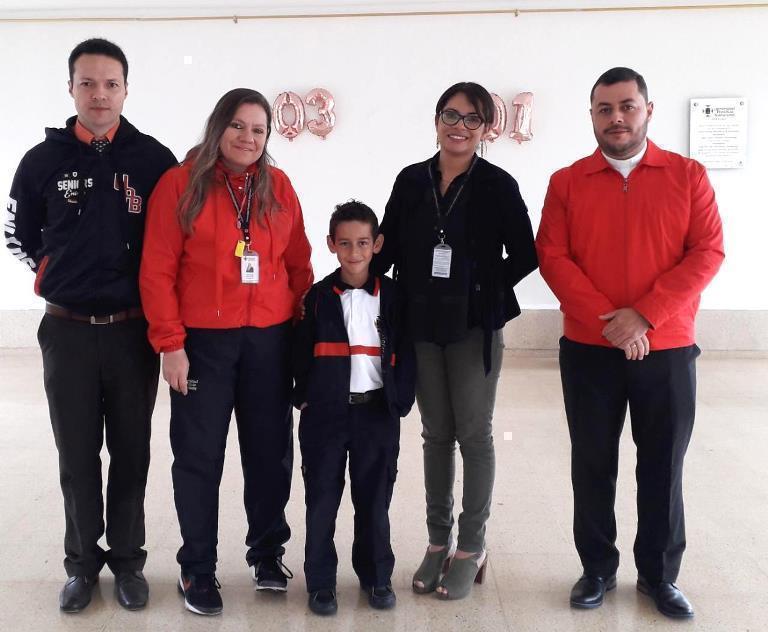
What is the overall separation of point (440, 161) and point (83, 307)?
1093 mm

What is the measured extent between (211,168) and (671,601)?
1.78 meters

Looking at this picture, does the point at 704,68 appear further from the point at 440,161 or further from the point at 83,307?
the point at 83,307

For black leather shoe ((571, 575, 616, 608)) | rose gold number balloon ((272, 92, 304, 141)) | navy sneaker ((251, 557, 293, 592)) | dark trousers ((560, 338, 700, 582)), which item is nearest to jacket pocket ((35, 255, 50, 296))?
navy sneaker ((251, 557, 293, 592))

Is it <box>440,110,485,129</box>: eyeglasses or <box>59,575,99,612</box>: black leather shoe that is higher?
<box>440,110,485,129</box>: eyeglasses

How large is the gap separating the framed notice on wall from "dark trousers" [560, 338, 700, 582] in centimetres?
383

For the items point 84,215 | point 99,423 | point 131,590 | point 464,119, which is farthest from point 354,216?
point 131,590

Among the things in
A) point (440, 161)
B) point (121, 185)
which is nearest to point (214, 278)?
point (121, 185)

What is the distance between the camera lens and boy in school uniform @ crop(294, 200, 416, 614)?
2.24 m

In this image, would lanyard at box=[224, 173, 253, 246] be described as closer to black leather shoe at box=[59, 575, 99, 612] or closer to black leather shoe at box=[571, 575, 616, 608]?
black leather shoe at box=[59, 575, 99, 612]

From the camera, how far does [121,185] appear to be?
7.27ft

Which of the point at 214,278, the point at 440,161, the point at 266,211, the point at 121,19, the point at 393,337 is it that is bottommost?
the point at 393,337

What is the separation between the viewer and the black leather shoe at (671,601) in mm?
2260

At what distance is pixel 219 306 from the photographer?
219 cm

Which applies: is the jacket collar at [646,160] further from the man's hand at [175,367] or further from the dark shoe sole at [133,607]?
the dark shoe sole at [133,607]
